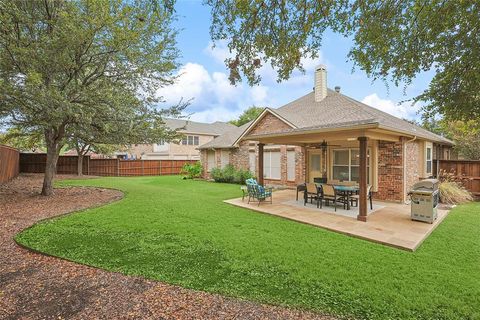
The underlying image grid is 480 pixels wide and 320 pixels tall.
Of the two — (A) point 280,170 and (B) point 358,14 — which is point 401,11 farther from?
(A) point 280,170

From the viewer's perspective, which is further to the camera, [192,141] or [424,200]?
[192,141]

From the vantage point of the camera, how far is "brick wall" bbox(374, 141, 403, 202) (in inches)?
402

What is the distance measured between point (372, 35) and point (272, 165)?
11141mm

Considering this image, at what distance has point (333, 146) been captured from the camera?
1212 cm

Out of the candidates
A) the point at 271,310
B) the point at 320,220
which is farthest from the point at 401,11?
the point at 271,310

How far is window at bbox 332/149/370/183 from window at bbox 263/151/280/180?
4.02 metres

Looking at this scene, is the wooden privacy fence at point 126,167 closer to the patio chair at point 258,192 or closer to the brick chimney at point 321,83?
the brick chimney at point 321,83

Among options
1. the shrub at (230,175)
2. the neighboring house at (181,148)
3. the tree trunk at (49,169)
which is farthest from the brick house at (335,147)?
the neighboring house at (181,148)

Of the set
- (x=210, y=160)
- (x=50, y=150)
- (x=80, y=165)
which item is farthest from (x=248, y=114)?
(x=50, y=150)

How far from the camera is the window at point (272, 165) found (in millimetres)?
15695

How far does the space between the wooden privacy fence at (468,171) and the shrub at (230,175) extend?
1095 cm

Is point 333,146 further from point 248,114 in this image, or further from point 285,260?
point 248,114

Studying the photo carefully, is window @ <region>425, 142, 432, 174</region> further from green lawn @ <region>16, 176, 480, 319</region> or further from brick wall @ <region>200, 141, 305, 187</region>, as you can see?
brick wall @ <region>200, 141, 305, 187</region>

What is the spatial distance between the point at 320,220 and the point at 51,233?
24.1 feet
